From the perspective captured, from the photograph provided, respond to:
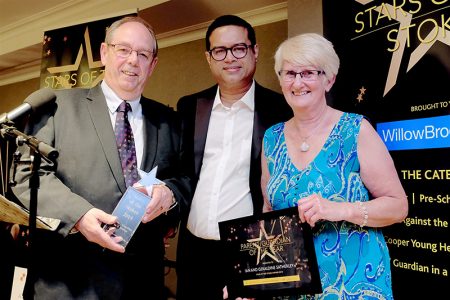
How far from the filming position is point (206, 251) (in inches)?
72.9

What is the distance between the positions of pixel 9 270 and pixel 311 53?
2.08m

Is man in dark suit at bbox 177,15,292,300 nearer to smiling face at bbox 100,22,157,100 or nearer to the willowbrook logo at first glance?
smiling face at bbox 100,22,157,100

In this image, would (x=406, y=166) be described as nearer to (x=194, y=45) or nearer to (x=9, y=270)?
(x=9, y=270)

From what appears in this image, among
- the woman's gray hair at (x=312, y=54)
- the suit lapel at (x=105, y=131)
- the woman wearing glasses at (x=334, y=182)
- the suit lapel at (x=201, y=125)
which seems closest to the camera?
the woman wearing glasses at (x=334, y=182)

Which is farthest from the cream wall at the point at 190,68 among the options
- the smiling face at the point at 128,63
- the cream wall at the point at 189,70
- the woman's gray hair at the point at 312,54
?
the woman's gray hair at the point at 312,54

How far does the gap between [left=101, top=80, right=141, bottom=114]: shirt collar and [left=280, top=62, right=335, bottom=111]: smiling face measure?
704 mm

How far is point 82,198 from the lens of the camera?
140cm

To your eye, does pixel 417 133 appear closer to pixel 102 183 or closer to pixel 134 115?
pixel 134 115

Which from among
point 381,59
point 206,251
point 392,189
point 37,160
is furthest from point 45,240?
point 381,59

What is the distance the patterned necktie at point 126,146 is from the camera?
1560 millimetres

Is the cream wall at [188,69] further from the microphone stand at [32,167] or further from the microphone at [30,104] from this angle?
the microphone stand at [32,167]

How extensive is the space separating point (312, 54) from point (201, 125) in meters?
0.80

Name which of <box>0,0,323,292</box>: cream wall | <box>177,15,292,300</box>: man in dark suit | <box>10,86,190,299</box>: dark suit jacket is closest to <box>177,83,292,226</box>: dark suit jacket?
<box>177,15,292,300</box>: man in dark suit

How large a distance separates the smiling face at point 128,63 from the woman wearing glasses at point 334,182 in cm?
63
